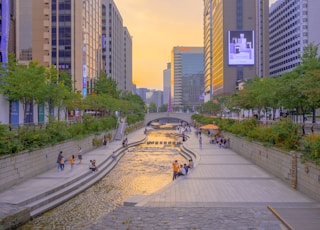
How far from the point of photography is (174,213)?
49.9 ft

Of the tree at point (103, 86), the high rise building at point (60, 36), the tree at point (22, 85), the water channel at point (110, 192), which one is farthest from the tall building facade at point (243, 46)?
the tree at point (22, 85)

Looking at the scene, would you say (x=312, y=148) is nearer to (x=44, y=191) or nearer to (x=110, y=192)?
(x=110, y=192)

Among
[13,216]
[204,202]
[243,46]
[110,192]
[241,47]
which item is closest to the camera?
[13,216]

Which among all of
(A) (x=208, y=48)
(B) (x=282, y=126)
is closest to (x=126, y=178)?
(B) (x=282, y=126)

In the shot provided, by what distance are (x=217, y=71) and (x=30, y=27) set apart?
81.5 metres

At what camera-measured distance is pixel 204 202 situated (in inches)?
687

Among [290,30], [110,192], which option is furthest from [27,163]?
[290,30]

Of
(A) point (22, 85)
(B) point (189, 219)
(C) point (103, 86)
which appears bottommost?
(B) point (189, 219)

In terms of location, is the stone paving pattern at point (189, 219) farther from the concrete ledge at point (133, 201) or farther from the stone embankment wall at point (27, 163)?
the stone embankment wall at point (27, 163)

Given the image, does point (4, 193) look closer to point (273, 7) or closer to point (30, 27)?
point (30, 27)

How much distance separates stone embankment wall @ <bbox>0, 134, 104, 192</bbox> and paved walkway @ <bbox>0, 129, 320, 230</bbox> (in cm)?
53

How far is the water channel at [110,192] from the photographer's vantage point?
653 inches

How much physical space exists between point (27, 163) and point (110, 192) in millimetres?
5931

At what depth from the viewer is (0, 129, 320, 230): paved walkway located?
45.4ft
